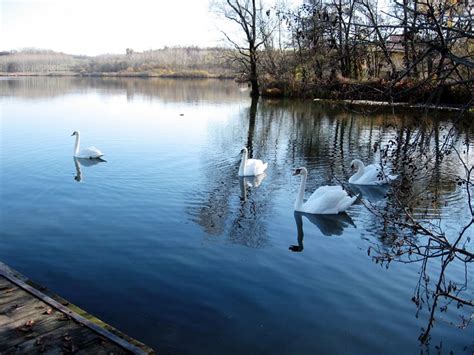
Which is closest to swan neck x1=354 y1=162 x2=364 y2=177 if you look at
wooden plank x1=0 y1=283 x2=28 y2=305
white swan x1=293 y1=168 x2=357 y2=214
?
white swan x1=293 y1=168 x2=357 y2=214

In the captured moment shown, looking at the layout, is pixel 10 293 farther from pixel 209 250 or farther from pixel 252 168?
pixel 252 168

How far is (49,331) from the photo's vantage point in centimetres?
503

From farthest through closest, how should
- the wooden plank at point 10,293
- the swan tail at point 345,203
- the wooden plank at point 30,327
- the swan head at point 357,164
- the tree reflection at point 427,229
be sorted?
the swan head at point 357,164
the swan tail at point 345,203
the wooden plank at point 10,293
the tree reflection at point 427,229
the wooden plank at point 30,327

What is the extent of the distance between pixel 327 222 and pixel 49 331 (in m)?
6.99

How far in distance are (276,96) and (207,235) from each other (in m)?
34.6

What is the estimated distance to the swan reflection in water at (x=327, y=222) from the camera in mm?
10098

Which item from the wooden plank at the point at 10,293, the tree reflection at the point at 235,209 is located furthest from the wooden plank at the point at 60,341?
the tree reflection at the point at 235,209

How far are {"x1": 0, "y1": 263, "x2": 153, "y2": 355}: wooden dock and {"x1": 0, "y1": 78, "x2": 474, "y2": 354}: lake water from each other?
2.85ft

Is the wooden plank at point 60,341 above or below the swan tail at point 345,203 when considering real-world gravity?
above

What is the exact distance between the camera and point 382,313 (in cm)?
669

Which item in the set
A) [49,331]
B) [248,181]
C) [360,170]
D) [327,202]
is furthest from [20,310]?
[360,170]

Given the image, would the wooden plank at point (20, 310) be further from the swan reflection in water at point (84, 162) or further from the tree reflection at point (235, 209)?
the swan reflection in water at point (84, 162)

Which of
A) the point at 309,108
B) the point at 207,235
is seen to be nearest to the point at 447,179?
the point at 207,235

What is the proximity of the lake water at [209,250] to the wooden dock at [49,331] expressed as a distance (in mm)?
868
